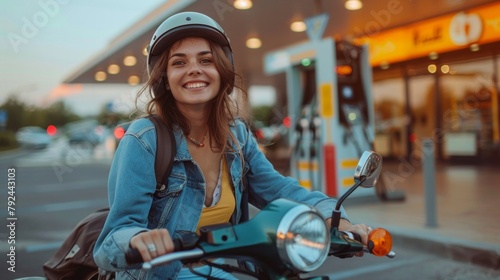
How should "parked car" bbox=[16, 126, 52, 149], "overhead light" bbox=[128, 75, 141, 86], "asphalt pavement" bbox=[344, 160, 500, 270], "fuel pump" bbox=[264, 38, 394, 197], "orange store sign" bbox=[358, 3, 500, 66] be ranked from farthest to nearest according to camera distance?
"parked car" bbox=[16, 126, 52, 149], "overhead light" bbox=[128, 75, 141, 86], "orange store sign" bbox=[358, 3, 500, 66], "fuel pump" bbox=[264, 38, 394, 197], "asphalt pavement" bbox=[344, 160, 500, 270]

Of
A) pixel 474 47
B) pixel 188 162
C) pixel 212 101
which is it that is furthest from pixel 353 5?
pixel 188 162

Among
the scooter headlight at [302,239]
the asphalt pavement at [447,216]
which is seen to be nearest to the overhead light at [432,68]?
the asphalt pavement at [447,216]

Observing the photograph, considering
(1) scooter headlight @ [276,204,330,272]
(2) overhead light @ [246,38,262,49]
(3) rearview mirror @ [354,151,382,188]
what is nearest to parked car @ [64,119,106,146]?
(2) overhead light @ [246,38,262,49]

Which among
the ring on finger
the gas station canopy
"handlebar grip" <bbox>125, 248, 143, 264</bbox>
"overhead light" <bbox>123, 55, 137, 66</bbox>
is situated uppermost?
"overhead light" <bbox>123, 55, 137, 66</bbox>

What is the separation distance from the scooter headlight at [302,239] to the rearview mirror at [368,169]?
388 millimetres

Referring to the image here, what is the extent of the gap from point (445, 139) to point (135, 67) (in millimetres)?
10985

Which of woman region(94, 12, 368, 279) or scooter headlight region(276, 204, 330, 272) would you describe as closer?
scooter headlight region(276, 204, 330, 272)

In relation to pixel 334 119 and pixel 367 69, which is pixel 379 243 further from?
pixel 367 69

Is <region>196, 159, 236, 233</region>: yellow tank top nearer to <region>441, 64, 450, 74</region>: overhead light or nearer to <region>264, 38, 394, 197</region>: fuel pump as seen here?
<region>264, 38, 394, 197</region>: fuel pump

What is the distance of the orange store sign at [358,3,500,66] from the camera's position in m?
10.7

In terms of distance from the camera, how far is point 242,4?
9.41 meters

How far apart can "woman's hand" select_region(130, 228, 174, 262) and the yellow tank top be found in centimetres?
44

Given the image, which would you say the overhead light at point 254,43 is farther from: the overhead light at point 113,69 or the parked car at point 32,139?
the parked car at point 32,139

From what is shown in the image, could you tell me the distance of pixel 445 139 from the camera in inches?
560
